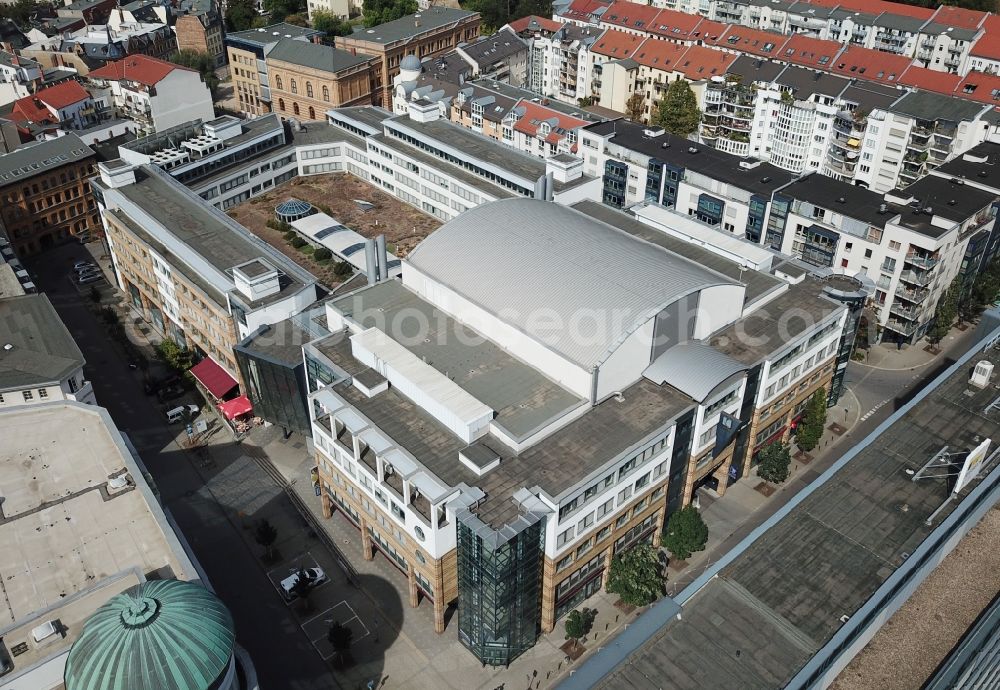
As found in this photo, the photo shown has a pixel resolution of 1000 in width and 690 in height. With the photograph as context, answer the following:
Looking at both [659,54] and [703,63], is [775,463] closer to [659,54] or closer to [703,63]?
[703,63]

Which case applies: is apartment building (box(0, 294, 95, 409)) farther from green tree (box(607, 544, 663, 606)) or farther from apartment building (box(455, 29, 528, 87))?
apartment building (box(455, 29, 528, 87))

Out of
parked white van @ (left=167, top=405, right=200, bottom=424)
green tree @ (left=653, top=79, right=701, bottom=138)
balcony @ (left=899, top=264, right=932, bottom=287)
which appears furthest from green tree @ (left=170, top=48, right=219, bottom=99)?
balcony @ (left=899, top=264, right=932, bottom=287)

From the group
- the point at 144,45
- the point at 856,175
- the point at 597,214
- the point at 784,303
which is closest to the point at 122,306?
the point at 597,214

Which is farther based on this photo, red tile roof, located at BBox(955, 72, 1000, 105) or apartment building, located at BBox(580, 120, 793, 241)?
red tile roof, located at BBox(955, 72, 1000, 105)

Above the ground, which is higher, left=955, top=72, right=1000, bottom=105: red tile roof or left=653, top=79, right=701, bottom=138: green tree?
left=955, top=72, right=1000, bottom=105: red tile roof

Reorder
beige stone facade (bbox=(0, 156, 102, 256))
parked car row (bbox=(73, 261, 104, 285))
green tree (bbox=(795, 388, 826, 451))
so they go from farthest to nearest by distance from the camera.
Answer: beige stone facade (bbox=(0, 156, 102, 256)) → parked car row (bbox=(73, 261, 104, 285)) → green tree (bbox=(795, 388, 826, 451))

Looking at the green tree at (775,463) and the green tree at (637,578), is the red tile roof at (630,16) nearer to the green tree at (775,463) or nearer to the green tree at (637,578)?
the green tree at (775,463)
